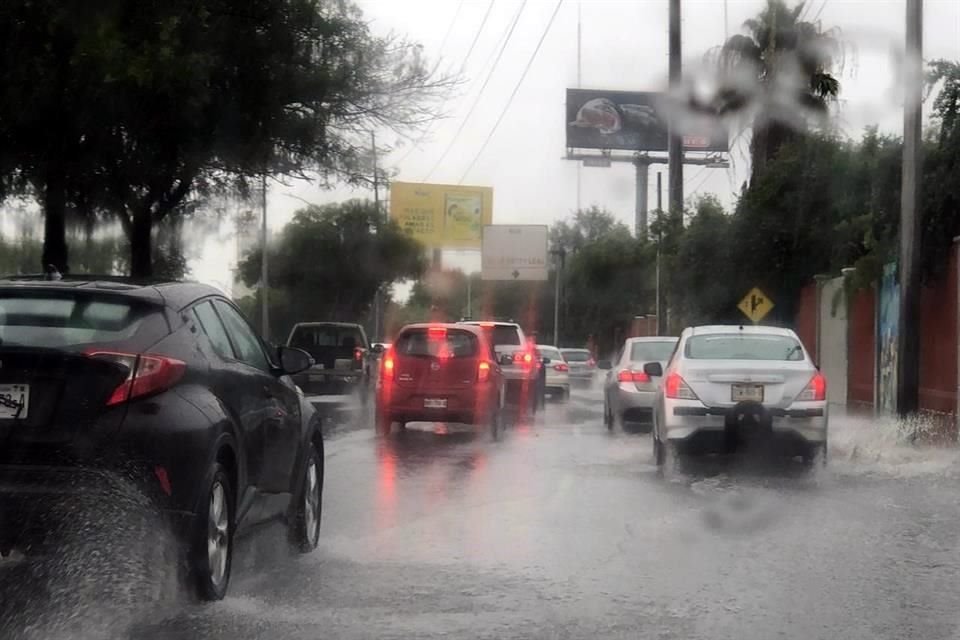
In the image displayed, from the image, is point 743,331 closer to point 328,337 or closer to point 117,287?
point 117,287

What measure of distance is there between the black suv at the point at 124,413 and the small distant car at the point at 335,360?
22827 mm

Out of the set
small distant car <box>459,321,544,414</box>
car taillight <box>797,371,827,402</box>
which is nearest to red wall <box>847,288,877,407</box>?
small distant car <box>459,321,544,414</box>

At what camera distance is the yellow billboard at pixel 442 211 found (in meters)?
56.1

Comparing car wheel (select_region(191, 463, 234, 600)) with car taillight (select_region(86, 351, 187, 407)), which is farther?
car wheel (select_region(191, 463, 234, 600))

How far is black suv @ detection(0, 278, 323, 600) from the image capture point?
21.0 ft

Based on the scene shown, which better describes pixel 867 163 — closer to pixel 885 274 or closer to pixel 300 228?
pixel 885 274

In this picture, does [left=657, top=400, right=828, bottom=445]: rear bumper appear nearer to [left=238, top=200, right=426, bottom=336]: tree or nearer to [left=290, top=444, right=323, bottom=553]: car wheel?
[left=290, top=444, right=323, bottom=553]: car wheel

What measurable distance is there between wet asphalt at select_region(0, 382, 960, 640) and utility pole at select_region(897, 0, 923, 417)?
18.8ft

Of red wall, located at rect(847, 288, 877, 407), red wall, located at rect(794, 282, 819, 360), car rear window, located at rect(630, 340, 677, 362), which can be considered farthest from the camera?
red wall, located at rect(794, 282, 819, 360)

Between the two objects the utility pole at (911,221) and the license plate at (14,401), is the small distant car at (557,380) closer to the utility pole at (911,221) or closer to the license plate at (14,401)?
the utility pole at (911,221)

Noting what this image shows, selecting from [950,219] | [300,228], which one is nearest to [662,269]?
[950,219]

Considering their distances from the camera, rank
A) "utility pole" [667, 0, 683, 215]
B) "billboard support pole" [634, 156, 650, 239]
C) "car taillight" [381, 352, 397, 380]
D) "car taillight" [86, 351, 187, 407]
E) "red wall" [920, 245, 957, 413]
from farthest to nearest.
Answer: "billboard support pole" [634, 156, 650, 239] → "utility pole" [667, 0, 683, 215] → "red wall" [920, 245, 957, 413] → "car taillight" [381, 352, 397, 380] → "car taillight" [86, 351, 187, 407]

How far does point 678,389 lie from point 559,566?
6.14 metres

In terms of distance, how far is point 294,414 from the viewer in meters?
8.55
